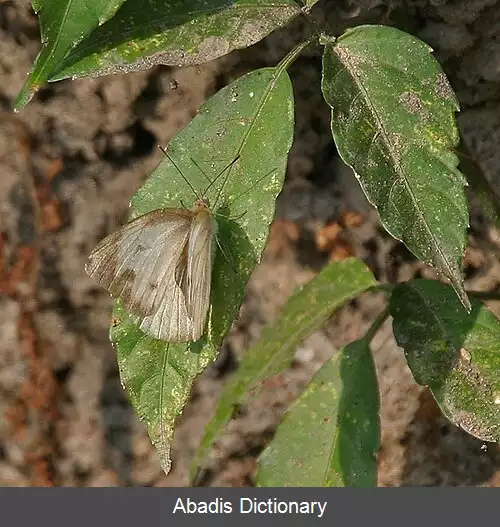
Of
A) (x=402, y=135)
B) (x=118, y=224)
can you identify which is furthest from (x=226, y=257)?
(x=118, y=224)

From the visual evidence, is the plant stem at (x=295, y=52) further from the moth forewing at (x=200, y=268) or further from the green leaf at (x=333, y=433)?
the green leaf at (x=333, y=433)

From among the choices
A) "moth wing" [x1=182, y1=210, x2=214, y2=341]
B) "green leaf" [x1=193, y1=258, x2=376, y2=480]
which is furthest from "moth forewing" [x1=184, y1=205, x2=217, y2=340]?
"green leaf" [x1=193, y1=258, x2=376, y2=480]

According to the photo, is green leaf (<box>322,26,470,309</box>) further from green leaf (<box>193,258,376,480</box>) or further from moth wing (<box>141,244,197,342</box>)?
green leaf (<box>193,258,376,480</box>)

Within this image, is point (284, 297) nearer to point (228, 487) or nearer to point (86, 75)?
point (228, 487)

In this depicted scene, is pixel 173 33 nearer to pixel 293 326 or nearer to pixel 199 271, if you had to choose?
pixel 199 271

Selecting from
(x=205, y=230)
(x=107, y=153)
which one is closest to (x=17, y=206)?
(x=107, y=153)
